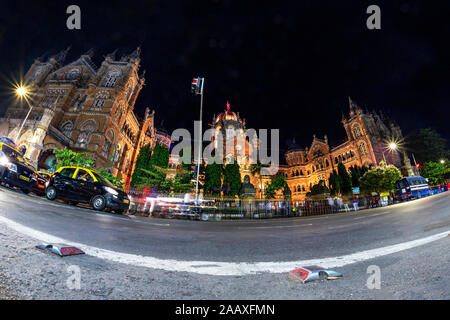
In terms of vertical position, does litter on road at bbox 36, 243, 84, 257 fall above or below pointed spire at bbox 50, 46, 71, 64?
below

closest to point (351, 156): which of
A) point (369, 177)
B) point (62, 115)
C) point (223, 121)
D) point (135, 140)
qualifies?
point (369, 177)

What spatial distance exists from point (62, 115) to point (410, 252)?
43.5 m

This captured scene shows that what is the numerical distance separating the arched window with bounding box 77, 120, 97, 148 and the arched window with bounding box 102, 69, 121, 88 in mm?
9398

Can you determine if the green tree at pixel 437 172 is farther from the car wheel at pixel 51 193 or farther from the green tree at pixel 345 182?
the car wheel at pixel 51 193

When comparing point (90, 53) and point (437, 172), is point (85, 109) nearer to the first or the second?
point (90, 53)

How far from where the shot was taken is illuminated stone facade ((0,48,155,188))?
26.7m

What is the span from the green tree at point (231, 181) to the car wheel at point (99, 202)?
27436 millimetres

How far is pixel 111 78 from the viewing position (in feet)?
120

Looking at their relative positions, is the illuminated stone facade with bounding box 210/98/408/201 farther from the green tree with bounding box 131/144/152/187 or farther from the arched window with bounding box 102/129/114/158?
the arched window with bounding box 102/129/114/158

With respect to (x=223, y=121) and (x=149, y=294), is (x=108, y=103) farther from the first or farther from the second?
(x=149, y=294)

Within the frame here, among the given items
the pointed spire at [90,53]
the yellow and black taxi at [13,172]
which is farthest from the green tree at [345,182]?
the pointed spire at [90,53]

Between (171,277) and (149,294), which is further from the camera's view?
(171,277)

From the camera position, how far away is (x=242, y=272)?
1804mm

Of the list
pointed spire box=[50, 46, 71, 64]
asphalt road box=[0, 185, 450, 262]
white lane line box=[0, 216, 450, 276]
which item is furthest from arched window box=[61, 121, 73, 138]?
white lane line box=[0, 216, 450, 276]
